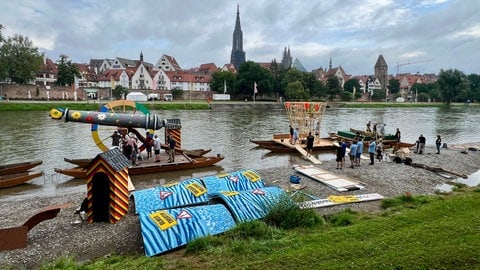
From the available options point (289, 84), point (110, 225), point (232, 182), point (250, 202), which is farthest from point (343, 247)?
point (289, 84)

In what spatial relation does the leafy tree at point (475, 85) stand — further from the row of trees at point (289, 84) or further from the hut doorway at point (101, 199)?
the hut doorway at point (101, 199)

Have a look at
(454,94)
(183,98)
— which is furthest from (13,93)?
(454,94)

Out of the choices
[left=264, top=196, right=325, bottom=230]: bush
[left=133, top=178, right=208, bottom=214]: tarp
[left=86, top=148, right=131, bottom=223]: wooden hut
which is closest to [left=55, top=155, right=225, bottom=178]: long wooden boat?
[left=133, top=178, right=208, bottom=214]: tarp

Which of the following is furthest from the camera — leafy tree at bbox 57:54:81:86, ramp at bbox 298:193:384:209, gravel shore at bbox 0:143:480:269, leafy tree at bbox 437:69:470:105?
leafy tree at bbox 437:69:470:105

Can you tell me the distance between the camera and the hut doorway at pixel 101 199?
10.6 m

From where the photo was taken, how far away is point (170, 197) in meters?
11.5

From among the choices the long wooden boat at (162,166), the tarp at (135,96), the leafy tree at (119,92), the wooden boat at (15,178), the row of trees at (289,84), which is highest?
the row of trees at (289,84)

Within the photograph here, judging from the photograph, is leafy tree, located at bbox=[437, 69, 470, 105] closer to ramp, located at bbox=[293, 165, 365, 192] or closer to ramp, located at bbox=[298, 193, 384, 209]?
ramp, located at bbox=[293, 165, 365, 192]

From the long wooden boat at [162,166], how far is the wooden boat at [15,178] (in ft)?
4.04

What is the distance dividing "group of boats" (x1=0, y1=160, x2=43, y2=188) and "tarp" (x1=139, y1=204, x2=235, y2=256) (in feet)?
36.3

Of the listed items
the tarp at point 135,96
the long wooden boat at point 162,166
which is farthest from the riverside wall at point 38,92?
the long wooden boat at point 162,166

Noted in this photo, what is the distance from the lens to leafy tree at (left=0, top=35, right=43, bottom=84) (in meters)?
68.0

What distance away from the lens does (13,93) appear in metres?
69.4

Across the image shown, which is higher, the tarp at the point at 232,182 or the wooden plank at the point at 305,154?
the tarp at the point at 232,182
